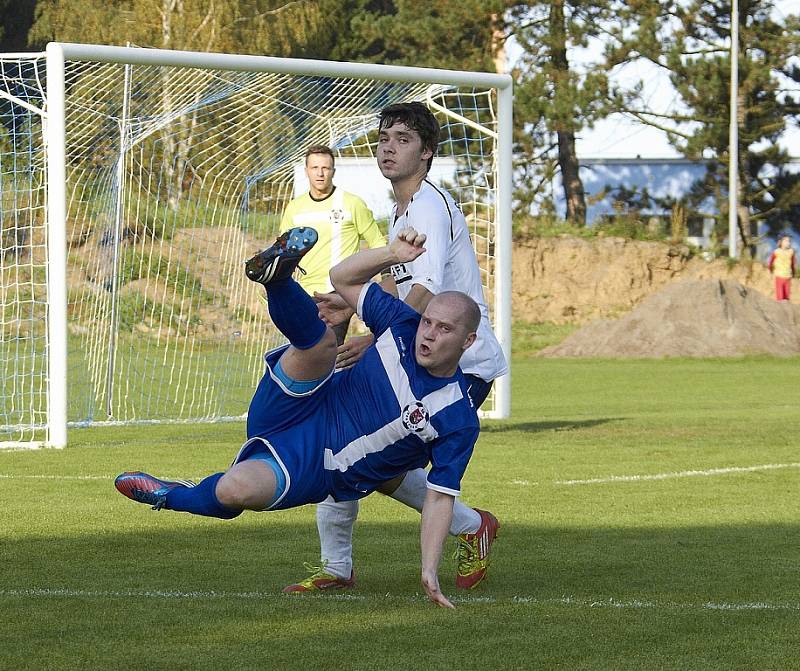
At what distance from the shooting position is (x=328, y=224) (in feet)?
35.3

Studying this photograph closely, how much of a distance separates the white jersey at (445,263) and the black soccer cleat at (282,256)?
88 cm

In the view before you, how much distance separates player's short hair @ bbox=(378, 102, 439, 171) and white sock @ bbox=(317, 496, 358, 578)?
156cm

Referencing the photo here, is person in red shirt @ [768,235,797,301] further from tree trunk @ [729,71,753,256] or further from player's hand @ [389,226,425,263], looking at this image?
player's hand @ [389,226,425,263]

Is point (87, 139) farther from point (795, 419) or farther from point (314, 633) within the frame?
point (314, 633)

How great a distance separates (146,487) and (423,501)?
115 centimetres

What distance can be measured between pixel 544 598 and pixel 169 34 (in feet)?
115

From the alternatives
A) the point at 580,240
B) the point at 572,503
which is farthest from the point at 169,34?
the point at 572,503

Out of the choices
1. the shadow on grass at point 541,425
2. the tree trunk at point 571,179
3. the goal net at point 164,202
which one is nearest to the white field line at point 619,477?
the goal net at point 164,202

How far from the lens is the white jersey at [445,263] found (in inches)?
235

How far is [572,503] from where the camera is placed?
8508 millimetres

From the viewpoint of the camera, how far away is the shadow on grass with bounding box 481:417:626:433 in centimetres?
1340

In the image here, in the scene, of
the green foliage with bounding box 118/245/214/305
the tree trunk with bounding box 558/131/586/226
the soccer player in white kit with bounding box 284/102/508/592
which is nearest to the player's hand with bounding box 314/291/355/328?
the soccer player in white kit with bounding box 284/102/508/592

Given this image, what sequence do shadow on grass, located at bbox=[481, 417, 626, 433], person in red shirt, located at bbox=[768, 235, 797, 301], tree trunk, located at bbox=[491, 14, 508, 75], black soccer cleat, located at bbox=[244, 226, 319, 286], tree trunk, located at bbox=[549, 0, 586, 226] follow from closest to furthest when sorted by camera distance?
black soccer cleat, located at bbox=[244, 226, 319, 286] → shadow on grass, located at bbox=[481, 417, 626, 433] → person in red shirt, located at bbox=[768, 235, 797, 301] → tree trunk, located at bbox=[549, 0, 586, 226] → tree trunk, located at bbox=[491, 14, 508, 75]

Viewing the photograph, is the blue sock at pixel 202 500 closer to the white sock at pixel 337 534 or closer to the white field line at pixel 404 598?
the white field line at pixel 404 598
